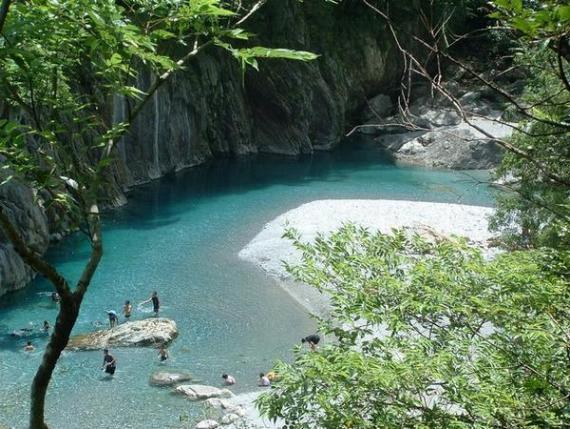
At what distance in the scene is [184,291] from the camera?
2209 cm

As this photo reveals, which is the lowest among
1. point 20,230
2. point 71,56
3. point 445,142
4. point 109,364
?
point 109,364

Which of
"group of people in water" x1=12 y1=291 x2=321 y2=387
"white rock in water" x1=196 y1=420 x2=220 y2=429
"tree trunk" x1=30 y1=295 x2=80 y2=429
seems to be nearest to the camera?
"tree trunk" x1=30 y1=295 x2=80 y2=429

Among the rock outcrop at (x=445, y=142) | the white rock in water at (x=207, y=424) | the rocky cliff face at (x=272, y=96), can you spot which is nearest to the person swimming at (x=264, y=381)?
the white rock in water at (x=207, y=424)

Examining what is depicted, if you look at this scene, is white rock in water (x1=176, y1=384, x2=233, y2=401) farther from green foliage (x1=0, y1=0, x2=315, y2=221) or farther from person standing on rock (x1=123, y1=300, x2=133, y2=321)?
green foliage (x1=0, y1=0, x2=315, y2=221)

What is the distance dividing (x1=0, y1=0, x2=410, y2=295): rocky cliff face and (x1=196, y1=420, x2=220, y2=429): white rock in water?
20.4m

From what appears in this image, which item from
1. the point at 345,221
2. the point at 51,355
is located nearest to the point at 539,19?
the point at 51,355

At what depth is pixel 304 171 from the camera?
40.3 metres

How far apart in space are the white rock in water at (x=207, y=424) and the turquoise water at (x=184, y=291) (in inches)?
21.6

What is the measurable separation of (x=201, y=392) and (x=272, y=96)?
32.1 meters

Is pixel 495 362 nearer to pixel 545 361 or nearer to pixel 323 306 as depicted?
pixel 545 361

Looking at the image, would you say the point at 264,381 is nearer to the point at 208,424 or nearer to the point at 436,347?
the point at 208,424

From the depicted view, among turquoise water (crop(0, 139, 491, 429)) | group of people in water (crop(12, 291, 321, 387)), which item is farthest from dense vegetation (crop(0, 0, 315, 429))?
group of people in water (crop(12, 291, 321, 387))

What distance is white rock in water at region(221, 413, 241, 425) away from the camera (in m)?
14.5

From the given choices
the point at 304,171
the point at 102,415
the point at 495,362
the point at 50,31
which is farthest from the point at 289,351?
the point at 304,171
